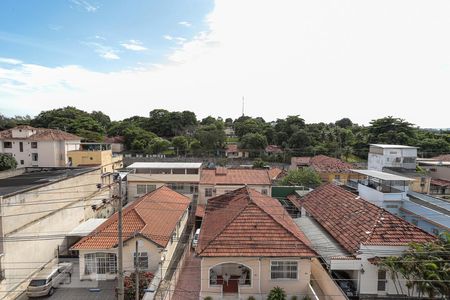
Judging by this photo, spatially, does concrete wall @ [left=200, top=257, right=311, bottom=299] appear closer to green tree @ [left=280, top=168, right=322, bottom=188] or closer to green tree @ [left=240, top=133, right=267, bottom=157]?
green tree @ [left=280, top=168, right=322, bottom=188]

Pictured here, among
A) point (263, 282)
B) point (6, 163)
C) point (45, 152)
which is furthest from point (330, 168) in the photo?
point (6, 163)

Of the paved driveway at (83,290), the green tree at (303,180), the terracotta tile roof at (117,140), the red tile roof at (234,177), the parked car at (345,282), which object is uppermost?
the terracotta tile roof at (117,140)

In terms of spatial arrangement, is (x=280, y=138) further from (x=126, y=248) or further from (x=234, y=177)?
(x=126, y=248)

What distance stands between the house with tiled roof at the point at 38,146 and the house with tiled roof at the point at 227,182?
20.1 m

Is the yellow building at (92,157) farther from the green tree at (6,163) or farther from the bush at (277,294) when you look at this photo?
the bush at (277,294)

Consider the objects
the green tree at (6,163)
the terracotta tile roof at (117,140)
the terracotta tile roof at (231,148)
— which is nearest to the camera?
the green tree at (6,163)

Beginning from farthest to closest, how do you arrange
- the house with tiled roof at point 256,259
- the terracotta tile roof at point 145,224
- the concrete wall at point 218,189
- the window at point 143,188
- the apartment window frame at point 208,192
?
the window at point 143,188 → the apartment window frame at point 208,192 → the concrete wall at point 218,189 → the terracotta tile roof at point 145,224 → the house with tiled roof at point 256,259

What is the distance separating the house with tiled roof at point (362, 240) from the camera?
12.9m

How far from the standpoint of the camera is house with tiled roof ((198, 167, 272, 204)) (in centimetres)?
2764

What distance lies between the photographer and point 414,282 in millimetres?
11266

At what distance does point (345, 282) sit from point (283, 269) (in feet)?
9.98

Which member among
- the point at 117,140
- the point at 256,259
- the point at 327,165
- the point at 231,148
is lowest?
the point at 256,259

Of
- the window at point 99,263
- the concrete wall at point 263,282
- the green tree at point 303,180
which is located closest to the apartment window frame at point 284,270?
the concrete wall at point 263,282

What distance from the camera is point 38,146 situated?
37469 mm
